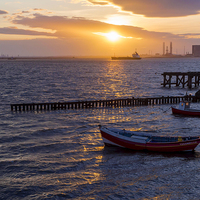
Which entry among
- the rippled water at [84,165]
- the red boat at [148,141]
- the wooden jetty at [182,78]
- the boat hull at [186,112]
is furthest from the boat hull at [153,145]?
the wooden jetty at [182,78]

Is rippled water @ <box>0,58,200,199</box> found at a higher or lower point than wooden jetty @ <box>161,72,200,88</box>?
lower

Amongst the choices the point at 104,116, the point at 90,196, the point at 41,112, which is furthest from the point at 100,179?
the point at 41,112

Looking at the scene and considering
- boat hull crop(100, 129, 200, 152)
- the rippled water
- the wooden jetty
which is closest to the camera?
the rippled water

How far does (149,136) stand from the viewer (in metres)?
26.1

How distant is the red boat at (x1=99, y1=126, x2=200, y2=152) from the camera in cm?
2466

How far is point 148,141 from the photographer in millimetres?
25203

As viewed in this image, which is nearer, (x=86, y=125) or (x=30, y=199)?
(x=30, y=199)

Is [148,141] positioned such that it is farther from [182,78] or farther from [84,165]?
[182,78]

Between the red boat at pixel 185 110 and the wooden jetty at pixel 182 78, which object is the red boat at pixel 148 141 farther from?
the wooden jetty at pixel 182 78

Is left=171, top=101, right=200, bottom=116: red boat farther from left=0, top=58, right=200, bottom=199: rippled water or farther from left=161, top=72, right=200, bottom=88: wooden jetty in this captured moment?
left=161, top=72, right=200, bottom=88: wooden jetty

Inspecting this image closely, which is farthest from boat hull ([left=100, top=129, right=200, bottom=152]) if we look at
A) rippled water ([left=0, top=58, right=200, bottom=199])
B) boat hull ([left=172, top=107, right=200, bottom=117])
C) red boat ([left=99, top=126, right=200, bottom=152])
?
boat hull ([left=172, top=107, right=200, bottom=117])

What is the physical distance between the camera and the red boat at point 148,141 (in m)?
24.7

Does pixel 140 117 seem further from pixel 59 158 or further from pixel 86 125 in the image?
pixel 59 158

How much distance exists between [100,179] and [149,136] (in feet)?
27.7
